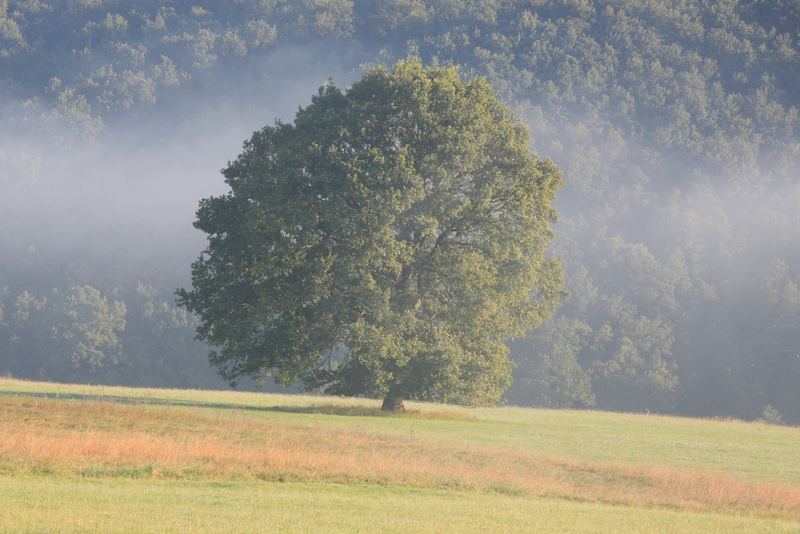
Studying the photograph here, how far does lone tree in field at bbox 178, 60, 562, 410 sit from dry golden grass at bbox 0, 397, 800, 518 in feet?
36.9

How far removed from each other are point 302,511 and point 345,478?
6.00 m

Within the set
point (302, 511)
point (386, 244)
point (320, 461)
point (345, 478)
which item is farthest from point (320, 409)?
point (302, 511)

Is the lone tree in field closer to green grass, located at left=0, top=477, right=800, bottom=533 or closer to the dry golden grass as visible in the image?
the dry golden grass

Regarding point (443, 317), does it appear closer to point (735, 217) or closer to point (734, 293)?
point (734, 293)

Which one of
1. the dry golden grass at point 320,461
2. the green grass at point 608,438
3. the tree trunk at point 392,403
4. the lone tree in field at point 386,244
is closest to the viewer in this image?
the dry golden grass at point 320,461

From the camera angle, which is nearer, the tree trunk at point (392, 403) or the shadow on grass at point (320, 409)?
the shadow on grass at point (320, 409)

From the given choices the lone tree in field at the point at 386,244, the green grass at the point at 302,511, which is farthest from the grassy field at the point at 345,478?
the lone tree in field at the point at 386,244

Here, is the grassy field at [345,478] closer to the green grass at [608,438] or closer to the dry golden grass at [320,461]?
the dry golden grass at [320,461]

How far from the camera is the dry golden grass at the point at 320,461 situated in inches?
1148

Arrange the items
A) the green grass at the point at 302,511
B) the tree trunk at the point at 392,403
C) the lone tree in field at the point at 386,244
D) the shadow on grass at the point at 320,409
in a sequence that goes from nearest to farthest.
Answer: the green grass at the point at 302,511 < the lone tree in field at the point at 386,244 < the shadow on grass at the point at 320,409 < the tree trunk at the point at 392,403

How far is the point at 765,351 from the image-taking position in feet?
400

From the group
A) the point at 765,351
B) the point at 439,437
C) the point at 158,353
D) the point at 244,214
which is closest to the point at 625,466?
the point at 439,437

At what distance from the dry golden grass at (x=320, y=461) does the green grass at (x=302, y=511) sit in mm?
1283

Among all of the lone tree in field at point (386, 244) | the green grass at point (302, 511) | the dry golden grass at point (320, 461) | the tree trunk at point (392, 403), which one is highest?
the lone tree in field at point (386, 244)
